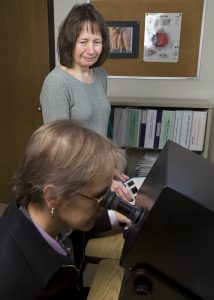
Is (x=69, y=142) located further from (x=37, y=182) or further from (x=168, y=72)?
(x=168, y=72)

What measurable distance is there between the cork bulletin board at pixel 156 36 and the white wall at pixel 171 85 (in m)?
0.04

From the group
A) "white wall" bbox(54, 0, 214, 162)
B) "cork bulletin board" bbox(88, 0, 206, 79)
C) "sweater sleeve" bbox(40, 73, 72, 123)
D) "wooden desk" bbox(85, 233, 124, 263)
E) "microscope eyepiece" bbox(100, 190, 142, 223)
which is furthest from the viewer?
"white wall" bbox(54, 0, 214, 162)

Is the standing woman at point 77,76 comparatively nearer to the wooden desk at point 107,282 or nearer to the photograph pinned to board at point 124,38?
the wooden desk at point 107,282

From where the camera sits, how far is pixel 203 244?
1.92ft

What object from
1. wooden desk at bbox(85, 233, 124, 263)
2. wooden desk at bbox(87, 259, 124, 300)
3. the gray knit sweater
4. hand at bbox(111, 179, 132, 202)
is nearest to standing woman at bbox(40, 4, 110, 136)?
the gray knit sweater

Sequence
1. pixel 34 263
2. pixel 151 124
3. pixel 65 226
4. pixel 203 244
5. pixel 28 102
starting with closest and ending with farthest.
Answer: pixel 203 244, pixel 34 263, pixel 65 226, pixel 151 124, pixel 28 102

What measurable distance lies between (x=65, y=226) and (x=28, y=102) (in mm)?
1994

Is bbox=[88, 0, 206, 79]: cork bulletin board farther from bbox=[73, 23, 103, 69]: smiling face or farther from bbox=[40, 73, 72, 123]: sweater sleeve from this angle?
bbox=[40, 73, 72, 123]: sweater sleeve

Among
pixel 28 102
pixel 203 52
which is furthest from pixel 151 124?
pixel 28 102

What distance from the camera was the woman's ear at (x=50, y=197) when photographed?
770 millimetres

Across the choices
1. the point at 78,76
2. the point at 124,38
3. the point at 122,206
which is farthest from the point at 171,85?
the point at 122,206

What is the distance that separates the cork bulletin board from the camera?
2.21 metres

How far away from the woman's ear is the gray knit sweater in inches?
20.0

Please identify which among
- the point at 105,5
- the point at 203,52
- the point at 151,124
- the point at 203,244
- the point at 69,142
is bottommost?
the point at 151,124
